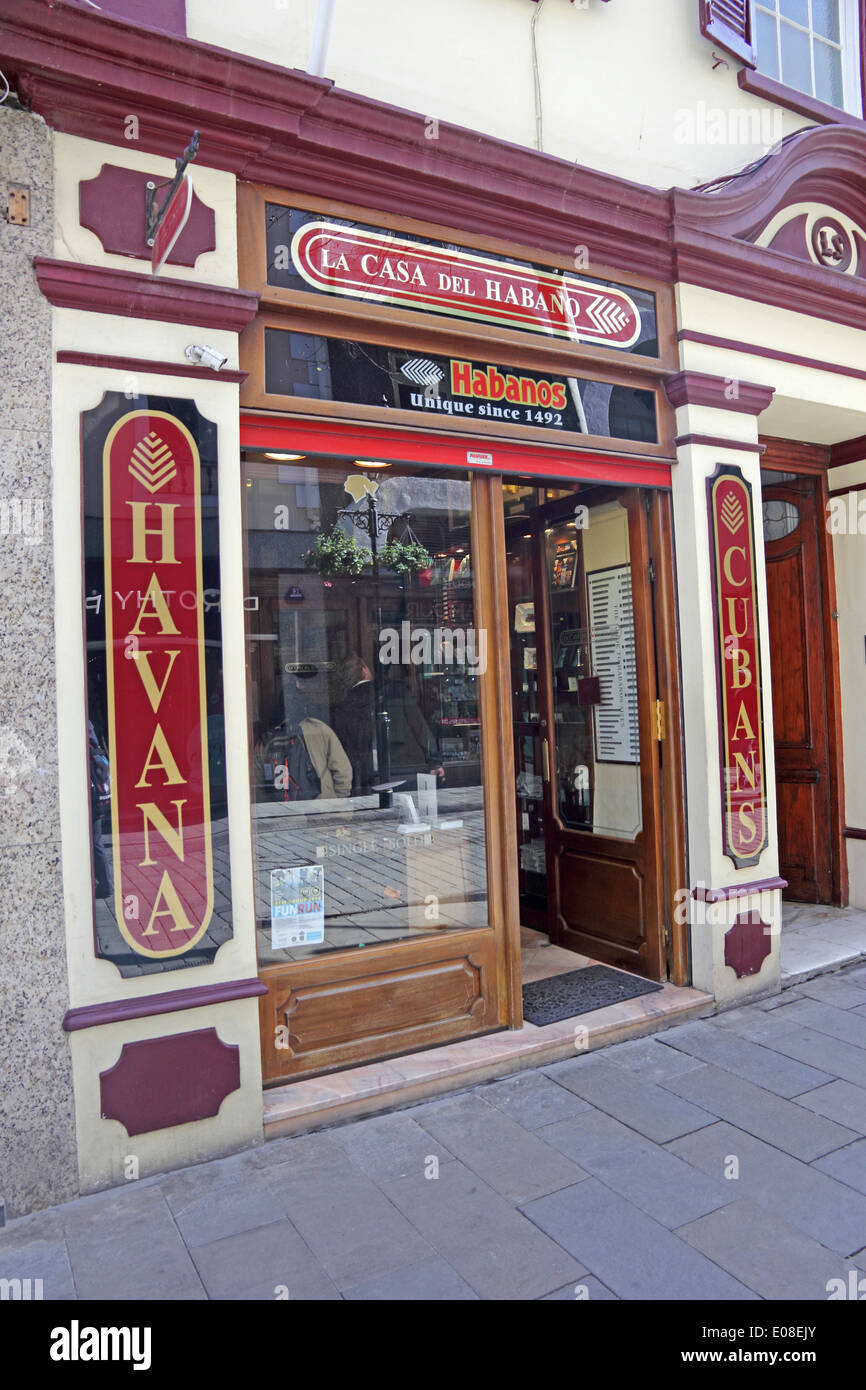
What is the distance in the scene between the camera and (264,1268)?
261cm

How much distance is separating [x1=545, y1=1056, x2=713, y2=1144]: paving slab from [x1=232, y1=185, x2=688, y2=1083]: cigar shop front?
1.32ft

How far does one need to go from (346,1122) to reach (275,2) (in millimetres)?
4518

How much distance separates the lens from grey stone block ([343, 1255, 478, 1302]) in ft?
8.14

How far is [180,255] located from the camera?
10.8 ft

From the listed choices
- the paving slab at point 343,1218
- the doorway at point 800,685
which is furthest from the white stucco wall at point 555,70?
the paving slab at point 343,1218

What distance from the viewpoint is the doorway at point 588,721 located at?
483cm

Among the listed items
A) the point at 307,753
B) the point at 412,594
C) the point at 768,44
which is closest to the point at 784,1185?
the point at 307,753

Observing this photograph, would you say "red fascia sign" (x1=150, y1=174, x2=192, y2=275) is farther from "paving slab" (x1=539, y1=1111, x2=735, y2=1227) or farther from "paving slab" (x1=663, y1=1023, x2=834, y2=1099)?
"paving slab" (x1=663, y1=1023, x2=834, y2=1099)

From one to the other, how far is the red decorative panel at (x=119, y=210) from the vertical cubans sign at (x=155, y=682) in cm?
55

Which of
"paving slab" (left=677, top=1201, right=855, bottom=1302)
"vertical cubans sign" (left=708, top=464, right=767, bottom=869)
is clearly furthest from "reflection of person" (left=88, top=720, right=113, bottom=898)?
"vertical cubans sign" (left=708, top=464, right=767, bottom=869)

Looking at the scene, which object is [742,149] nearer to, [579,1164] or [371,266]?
[371,266]

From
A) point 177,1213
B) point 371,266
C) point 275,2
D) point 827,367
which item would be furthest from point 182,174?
point 827,367

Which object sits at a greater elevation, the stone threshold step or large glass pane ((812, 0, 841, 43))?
large glass pane ((812, 0, 841, 43))

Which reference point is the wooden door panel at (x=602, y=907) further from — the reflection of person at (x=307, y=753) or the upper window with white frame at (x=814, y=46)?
the upper window with white frame at (x=814, y=46)
